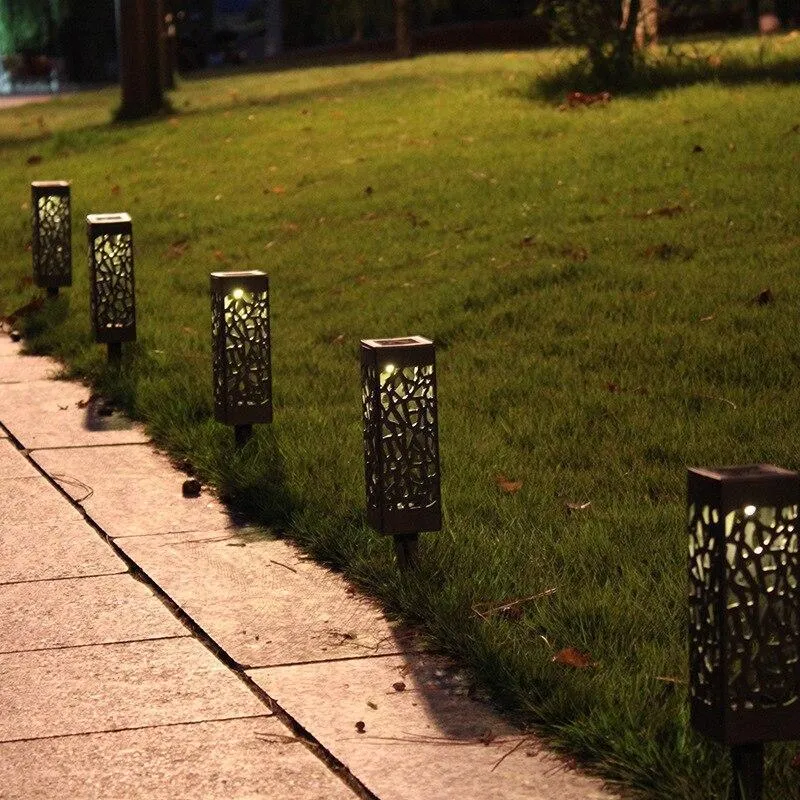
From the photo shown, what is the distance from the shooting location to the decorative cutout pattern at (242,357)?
7.55m

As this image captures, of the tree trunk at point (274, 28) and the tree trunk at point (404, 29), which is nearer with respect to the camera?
the tree trunk at point (404, 29)

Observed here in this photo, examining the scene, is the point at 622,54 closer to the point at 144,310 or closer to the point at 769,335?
the point at 144,310

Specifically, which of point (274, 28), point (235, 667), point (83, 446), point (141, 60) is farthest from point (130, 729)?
point (274, 28)

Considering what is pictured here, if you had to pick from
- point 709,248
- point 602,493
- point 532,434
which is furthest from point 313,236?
point 602,493

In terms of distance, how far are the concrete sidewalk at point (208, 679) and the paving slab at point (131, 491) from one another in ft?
0.06

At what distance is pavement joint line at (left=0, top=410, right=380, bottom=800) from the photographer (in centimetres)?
431

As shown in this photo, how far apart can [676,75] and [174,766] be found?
632 inches

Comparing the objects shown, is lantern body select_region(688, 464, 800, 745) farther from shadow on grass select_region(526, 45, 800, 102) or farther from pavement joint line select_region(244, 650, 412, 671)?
shadow on grass select_region(526, 45, 800, 102)

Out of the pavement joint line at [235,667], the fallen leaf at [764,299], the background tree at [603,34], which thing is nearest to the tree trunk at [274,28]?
the background tree at [603,34]

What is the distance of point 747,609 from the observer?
3.94 metres

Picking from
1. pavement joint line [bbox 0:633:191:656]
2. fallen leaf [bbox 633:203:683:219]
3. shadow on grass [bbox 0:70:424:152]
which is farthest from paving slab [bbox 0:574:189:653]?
shadow on grass [bbox 0:70:424:152]

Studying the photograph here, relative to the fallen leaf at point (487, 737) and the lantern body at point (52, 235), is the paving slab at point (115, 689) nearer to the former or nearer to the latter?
the fallen leaf at point (487, 737)

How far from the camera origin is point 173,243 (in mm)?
14539

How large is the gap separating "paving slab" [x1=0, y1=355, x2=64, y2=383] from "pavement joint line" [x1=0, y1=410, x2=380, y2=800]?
279 cm
